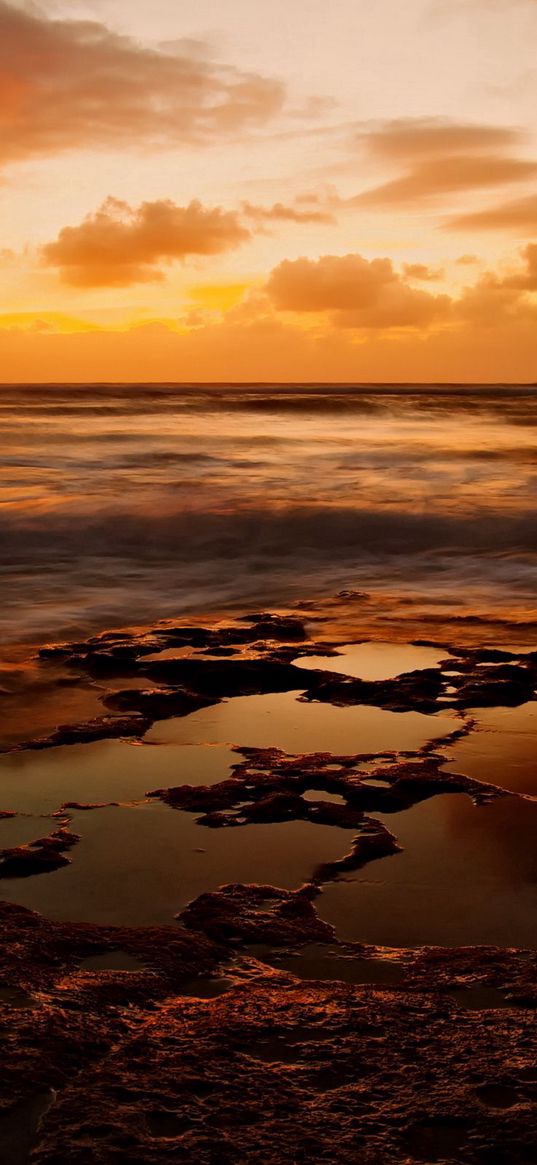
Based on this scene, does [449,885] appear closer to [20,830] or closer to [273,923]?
[273,923]

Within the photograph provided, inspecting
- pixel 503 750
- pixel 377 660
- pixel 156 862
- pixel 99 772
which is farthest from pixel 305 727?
pixel 156 862


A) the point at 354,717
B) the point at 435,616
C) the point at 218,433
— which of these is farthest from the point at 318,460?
the point at 354,717

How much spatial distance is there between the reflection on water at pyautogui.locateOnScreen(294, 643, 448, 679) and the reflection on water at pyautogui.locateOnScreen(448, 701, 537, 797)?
699 mm

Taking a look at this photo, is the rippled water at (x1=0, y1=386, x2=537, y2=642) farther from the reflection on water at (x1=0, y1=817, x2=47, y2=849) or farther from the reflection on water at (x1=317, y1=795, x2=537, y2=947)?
the reflection on water at (x1=317, y1=795, x2=537, y2=947)

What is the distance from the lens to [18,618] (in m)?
6.16

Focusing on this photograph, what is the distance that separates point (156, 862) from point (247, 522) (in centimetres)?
741

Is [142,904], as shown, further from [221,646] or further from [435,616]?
[435,616]

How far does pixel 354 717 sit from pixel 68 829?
1414 mm

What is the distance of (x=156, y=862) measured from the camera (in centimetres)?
284

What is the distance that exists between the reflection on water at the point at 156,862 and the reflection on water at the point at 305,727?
696 mm

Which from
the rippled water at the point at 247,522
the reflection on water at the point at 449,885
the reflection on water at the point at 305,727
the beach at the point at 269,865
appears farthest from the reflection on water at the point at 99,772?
the rippled water at the point at 247,522

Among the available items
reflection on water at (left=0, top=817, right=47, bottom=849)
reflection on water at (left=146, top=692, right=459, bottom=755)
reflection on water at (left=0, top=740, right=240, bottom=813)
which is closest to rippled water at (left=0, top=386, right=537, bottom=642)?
reflection on water at (left=146, top=692, right=459, bottom=755)

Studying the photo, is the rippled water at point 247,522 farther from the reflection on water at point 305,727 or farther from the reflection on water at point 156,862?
the reflection on water at point 156,862

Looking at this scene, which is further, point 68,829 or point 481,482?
point 481,482
